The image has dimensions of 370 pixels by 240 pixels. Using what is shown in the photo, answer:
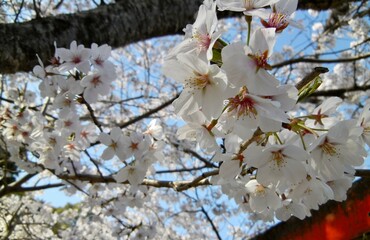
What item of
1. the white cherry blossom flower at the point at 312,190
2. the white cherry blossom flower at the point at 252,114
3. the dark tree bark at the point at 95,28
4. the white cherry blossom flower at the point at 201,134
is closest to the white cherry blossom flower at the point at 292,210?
the white cherry blossom flower at the point at 312,190

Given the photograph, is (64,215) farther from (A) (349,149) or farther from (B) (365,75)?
(A) (349,149)

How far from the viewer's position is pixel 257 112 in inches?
36.8

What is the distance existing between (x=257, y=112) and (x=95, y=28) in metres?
2.13

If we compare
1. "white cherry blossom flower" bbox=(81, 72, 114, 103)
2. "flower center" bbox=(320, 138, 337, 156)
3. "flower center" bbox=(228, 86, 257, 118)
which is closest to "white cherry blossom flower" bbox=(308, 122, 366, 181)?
"flower center" bbox=(320, 138, 337, 156)

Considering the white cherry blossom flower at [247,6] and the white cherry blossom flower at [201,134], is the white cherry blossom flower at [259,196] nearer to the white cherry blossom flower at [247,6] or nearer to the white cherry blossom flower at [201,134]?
the white cherry blossom flower at [201,134]

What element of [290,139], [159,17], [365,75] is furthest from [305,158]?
[365,75]

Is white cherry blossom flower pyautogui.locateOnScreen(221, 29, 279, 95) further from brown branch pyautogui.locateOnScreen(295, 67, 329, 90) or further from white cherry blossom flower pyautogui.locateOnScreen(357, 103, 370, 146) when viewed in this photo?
white cherry blossom flower pyautogui.locateOnScreen(357, 103, 370, 146)

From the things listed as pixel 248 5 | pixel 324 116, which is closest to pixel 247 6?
pixel 248 5

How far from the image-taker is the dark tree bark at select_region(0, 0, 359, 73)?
2412 mm

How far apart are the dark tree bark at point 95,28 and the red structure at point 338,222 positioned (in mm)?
1818

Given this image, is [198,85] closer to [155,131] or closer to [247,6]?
[247,6]

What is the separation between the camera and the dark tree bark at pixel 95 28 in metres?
2.41

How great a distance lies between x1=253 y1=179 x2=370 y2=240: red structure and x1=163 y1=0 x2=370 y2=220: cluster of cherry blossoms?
3.24 feet

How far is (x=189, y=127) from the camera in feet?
4.00
